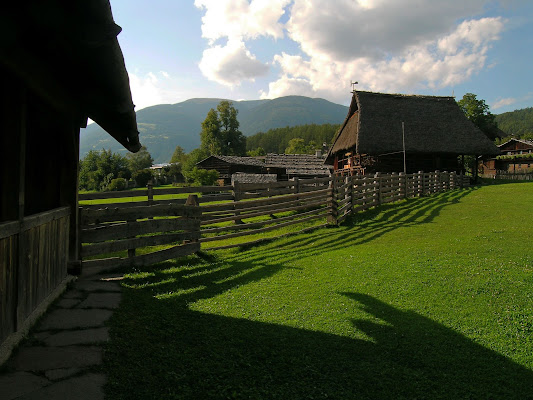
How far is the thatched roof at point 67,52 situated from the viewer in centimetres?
239

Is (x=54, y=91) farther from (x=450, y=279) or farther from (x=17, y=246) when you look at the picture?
(x=450, y=279)

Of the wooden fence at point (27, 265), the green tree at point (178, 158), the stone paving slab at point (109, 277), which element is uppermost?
the green tree at point (178, 158)

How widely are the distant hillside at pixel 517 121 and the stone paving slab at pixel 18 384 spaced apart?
145346 millimetres

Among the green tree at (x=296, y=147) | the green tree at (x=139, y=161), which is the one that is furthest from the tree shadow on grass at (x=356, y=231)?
the green tree at (x=296, y=147)

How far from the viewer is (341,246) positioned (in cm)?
916

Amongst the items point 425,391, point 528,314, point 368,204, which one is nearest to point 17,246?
point 425,391

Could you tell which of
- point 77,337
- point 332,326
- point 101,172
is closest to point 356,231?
point 332,326

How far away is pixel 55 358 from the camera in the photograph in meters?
2.97

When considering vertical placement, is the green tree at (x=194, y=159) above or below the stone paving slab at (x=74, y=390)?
above

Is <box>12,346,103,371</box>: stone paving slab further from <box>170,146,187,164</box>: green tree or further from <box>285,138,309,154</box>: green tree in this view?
<box>285,138,309,154</box>: green tree

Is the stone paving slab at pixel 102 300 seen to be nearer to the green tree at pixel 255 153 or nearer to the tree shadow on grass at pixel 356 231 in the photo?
the tree shadow on grass at pixel 356 231

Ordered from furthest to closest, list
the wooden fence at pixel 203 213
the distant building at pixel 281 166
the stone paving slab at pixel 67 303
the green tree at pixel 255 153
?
the green tree at pixel 255 153
the distant building at pixel 281 166
the wooden fence at pixel 203 213
the stone paving slab at pixel 67 303

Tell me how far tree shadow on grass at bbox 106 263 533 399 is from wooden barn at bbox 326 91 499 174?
23004 mm

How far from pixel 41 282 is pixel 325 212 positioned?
972cm
